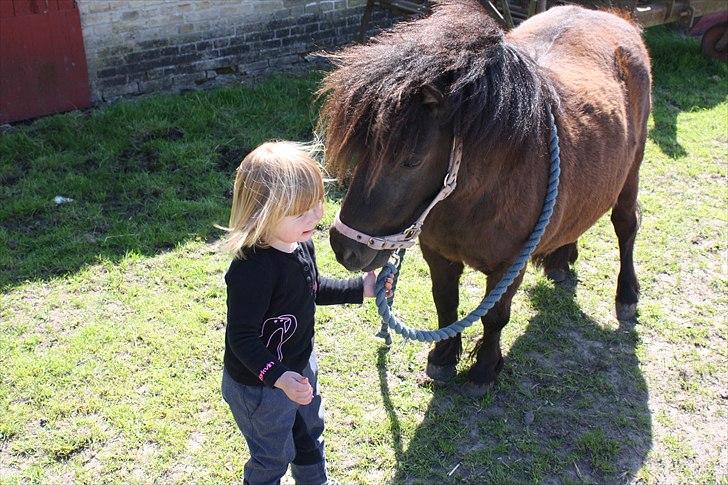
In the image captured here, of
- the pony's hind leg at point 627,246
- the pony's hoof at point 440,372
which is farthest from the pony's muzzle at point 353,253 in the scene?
the pony's hind leg at point 627,246

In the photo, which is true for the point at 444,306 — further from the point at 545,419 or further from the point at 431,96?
the point at 431,96

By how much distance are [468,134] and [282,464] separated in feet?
4.36

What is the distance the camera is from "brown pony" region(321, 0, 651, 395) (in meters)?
2.34

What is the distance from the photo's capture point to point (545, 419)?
3309 millimetres

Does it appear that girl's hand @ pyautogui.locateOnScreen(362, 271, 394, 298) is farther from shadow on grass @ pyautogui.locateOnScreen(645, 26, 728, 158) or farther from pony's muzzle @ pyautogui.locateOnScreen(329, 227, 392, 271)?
shadow on grass @ pyautogui.locateOnScreen(645, 26, 728, 158)

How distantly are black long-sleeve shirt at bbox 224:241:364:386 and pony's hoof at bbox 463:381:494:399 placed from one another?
3.89 ft

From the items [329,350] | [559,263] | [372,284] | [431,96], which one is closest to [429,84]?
[431,96]

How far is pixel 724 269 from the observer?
4398 millimetres

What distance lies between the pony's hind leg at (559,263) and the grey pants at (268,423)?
2055 millimetres

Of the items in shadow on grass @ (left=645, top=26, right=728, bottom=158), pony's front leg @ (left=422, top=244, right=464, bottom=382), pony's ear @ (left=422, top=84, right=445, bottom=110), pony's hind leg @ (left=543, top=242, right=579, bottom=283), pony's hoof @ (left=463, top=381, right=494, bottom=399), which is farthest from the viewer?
shadow on grass @ (left=645, top=26, right=728, bottom=158)

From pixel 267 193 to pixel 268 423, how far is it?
80 cm

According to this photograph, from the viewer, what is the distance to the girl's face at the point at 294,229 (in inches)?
85.2

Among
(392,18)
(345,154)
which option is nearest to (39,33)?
(392,18)

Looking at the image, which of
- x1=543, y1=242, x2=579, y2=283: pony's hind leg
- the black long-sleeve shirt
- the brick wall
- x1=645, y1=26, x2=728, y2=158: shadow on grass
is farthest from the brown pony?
the brick wall
